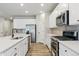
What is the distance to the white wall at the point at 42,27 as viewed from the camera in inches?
348

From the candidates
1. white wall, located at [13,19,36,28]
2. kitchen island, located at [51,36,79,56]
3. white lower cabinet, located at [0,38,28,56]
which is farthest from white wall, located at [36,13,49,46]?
kitchen island, located at [51,36,79,56]

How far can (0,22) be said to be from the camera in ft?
38.0

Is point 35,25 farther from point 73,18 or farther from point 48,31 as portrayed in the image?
point 73,18

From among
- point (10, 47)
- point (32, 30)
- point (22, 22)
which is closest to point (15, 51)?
point (10, 47)

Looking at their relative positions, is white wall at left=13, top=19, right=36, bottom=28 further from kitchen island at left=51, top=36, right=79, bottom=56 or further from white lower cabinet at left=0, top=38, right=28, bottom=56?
kitchen island at left=51, top=36, right=79, bottom=56

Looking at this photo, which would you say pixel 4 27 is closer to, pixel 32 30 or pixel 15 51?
pixel 32 30

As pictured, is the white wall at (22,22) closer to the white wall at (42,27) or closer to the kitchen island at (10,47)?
the white wall at (42,27)

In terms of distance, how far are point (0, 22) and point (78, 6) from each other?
1013cm

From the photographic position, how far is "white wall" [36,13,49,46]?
8.84m

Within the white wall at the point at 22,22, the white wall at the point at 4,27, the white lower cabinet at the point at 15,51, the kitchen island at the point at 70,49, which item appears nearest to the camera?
the kitchen island at the point at 70,49

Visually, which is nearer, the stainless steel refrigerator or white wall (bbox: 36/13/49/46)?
white wall (bbox: 36/13/49/46)

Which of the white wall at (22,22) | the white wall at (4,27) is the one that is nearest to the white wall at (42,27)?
the white wall at (22,22)

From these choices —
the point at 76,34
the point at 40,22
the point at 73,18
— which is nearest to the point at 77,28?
the point at 76,34

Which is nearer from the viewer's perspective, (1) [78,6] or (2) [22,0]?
(2) [22,0]
